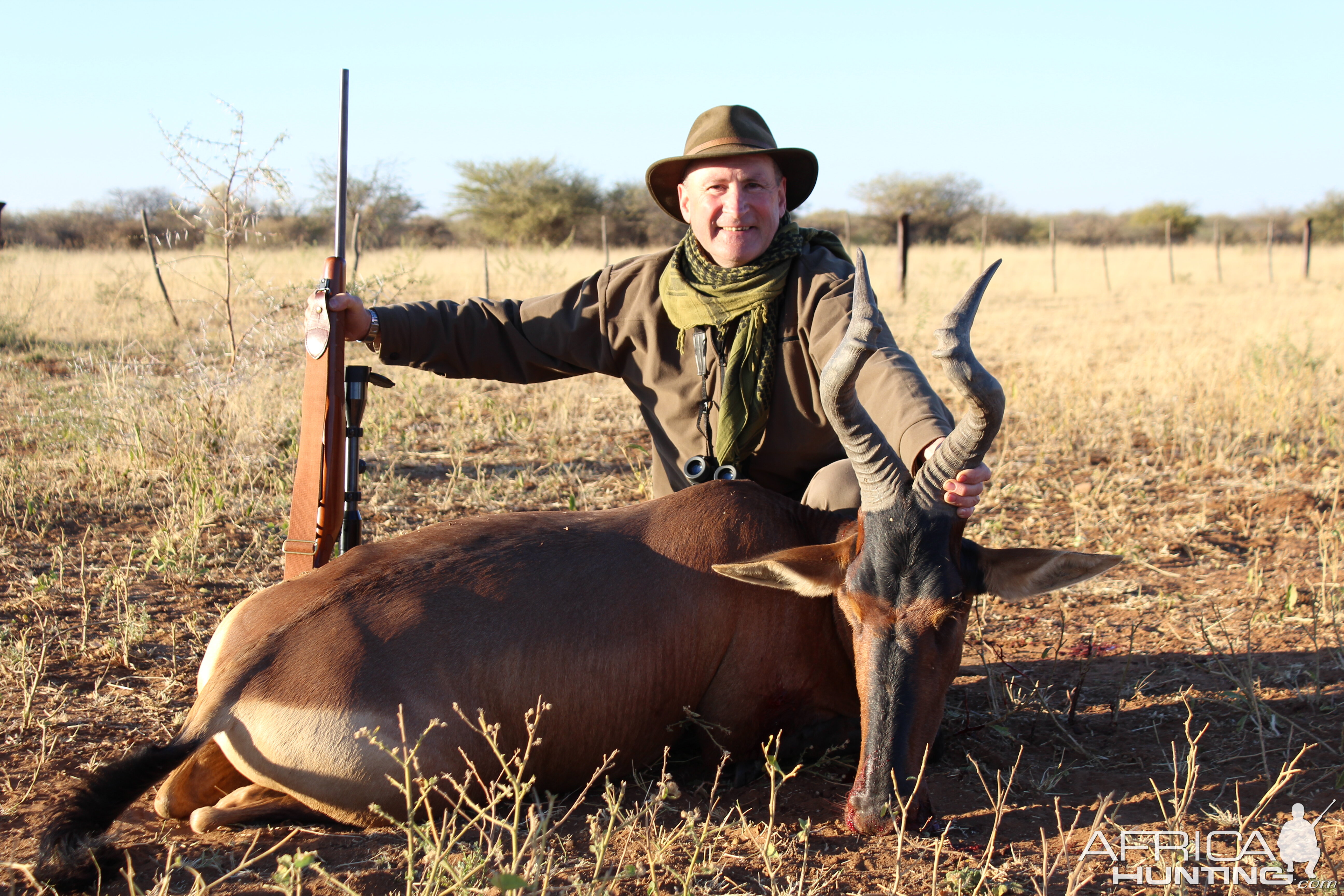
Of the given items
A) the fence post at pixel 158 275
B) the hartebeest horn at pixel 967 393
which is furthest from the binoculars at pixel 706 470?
the fence post at pixel 158 275

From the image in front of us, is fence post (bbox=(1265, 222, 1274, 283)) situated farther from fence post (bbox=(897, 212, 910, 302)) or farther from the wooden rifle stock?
the wooden rifle stock

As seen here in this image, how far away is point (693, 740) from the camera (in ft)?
10.7

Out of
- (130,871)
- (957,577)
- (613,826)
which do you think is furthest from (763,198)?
(130,871)

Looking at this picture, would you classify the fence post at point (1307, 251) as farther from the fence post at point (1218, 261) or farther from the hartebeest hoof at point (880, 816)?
the hartebeest hoof at point (880, 816)

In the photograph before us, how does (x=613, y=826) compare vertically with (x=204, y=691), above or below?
below

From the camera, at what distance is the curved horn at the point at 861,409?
274 cm

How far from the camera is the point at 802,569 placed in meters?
2.94

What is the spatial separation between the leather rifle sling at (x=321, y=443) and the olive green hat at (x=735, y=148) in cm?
146

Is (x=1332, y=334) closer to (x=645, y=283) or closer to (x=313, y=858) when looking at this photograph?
(x=645, y=283)

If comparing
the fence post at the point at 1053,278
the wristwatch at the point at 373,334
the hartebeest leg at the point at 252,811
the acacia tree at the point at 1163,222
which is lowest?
the hartebeest leg at the point at 252,811

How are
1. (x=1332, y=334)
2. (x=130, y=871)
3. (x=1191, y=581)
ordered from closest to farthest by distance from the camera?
(x=130, y=871), (x=1191, y=581), (x=1332, y=334)

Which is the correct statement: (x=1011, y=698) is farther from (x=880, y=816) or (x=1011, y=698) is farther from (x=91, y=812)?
(x=91, y=812)

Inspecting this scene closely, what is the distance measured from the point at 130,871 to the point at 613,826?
120 centimetres

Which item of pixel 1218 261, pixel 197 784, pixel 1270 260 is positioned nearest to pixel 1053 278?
pixel 1218 261
